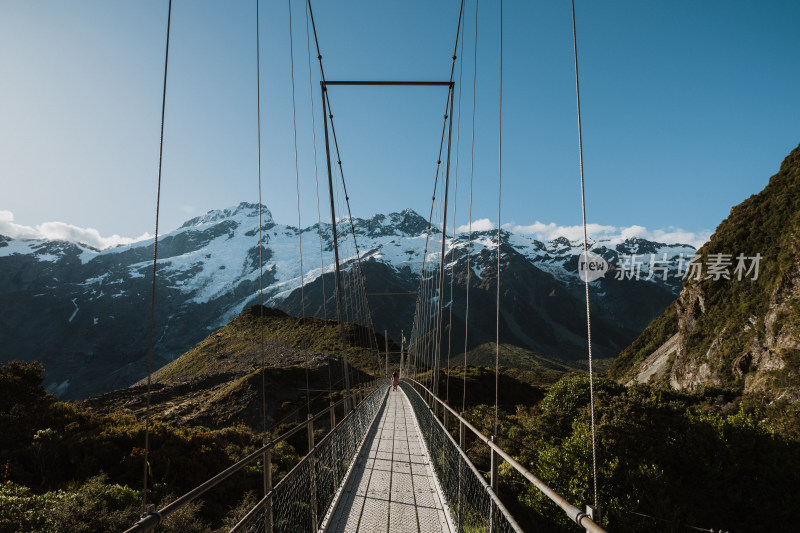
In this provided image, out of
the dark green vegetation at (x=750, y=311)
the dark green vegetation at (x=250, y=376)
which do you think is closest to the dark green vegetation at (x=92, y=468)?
the dark green vegetation at (x=250, y=376)

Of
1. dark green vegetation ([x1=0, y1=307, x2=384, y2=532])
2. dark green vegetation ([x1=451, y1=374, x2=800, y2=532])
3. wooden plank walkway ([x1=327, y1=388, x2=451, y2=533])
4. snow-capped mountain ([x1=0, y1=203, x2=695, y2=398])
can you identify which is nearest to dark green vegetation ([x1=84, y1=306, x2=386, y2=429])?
wooden plank walkway ([x1=327, y1=388, x2=451, y2=533])

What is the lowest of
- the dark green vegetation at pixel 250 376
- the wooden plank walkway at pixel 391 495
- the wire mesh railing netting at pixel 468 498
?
the dark green vegetation at pixel 250 376

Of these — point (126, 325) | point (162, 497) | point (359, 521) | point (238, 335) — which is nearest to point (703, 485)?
point (359, 521)

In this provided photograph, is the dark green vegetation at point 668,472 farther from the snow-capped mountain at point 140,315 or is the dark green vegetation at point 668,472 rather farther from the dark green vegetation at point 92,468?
the snow-capped mountain at point 140,315

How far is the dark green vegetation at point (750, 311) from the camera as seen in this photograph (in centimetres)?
1602

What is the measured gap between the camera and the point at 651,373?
94.6 feet

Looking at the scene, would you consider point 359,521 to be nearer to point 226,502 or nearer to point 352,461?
point 352,461

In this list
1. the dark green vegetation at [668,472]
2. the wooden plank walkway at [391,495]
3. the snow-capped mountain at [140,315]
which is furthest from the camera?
the snow-capped mountain at [140,315]

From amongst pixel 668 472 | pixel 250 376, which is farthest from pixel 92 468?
pixel 250 376

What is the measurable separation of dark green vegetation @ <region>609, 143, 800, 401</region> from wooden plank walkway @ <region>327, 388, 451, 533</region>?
41.5ft

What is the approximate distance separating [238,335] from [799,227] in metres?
56.4

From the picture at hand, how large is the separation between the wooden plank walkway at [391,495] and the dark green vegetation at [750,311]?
498 inches

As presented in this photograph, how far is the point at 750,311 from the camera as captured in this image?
21078 mm

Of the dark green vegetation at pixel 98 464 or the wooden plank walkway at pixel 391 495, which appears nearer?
the wooden plank walkway at pixel 391 495
